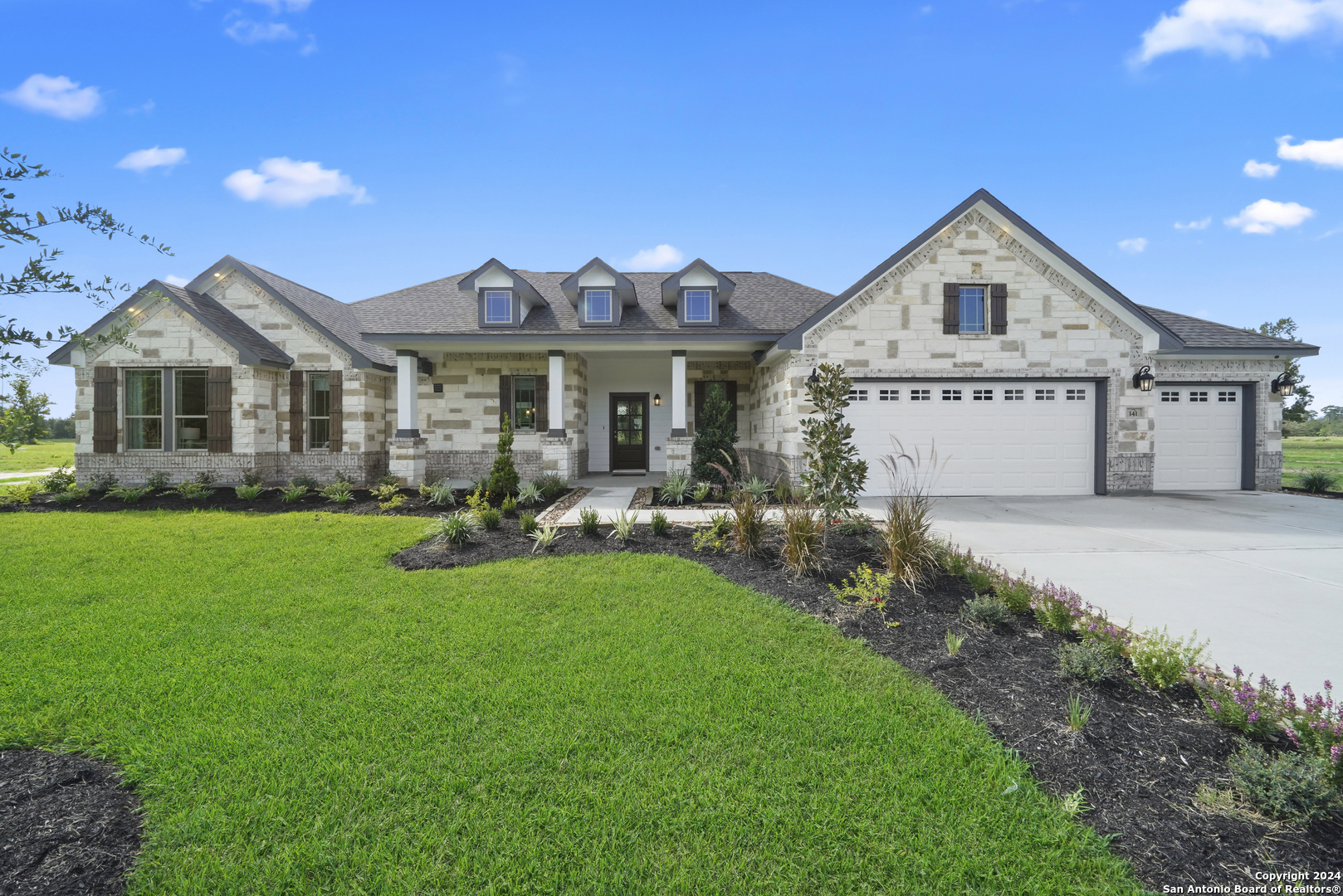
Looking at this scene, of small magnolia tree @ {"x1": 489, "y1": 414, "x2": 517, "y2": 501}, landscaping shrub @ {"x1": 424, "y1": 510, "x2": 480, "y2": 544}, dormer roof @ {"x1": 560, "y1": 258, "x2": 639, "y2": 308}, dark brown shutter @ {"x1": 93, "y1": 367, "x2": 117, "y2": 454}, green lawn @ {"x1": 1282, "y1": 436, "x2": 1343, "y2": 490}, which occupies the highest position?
dormer roof @ {"x1": 560, "y1": 258, "x2": 639, "y2": 308}

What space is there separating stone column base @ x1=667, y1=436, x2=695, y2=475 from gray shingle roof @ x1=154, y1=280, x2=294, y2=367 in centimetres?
991

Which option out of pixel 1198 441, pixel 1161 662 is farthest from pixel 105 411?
pixel 1198 441

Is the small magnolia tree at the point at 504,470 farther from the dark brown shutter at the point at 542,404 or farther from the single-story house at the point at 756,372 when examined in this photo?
the dark brown shutter at the point at 542,404

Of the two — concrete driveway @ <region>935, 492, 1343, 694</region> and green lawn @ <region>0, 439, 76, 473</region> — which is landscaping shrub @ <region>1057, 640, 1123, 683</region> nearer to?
concrete driveway @ <region>935, 492, 1343, 694</region>

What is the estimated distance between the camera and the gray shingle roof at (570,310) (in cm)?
1359

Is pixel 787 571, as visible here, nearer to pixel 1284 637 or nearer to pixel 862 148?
pixel 1284 637

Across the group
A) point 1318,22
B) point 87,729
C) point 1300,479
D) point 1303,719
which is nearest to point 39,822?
point 87,729

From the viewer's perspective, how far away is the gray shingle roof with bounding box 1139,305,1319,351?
40.8 ft

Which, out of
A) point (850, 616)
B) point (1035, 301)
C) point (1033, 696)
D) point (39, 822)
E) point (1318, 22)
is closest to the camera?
point (39, 822)

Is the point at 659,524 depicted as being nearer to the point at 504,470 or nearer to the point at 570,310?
the point at 504,470

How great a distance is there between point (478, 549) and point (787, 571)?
160 inches

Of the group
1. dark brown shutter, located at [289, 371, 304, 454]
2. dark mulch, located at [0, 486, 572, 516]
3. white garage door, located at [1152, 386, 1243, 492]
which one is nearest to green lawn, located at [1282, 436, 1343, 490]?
white garage door, located at [1152, 386, 1243, 492]

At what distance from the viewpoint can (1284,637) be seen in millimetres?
4145

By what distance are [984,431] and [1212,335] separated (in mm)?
6670
